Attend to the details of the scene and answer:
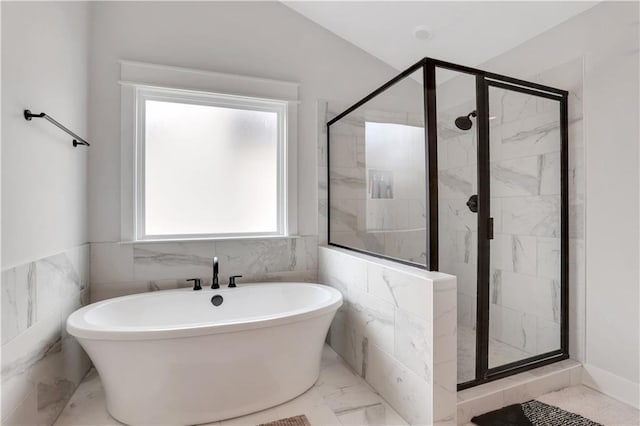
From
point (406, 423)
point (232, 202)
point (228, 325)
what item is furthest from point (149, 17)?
point (406, 423)

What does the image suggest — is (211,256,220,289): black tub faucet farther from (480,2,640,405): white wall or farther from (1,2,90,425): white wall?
(480,2,640,405): white wall

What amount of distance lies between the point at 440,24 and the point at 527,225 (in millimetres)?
1623

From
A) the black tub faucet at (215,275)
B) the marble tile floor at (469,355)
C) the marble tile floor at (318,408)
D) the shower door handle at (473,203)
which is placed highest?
the shower door handle at (473,203)

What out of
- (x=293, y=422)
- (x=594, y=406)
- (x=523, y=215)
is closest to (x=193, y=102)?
(x=293, y=422)

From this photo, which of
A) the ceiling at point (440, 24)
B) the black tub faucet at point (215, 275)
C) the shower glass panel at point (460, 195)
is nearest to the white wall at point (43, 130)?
the black tub faucet at point (215, 275)

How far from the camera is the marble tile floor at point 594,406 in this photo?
1.74 meters

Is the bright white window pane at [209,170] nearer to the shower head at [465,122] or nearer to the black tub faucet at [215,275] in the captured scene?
the black tub faucet at [215,275]

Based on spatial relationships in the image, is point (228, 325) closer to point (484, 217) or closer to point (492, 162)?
point (484, 217)

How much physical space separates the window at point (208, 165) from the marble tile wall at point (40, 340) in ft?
2.16

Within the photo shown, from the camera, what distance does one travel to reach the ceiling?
89.3 inches

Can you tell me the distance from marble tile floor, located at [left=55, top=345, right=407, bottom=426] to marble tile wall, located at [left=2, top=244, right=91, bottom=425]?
0.28 ft

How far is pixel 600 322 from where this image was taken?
6.75 ft

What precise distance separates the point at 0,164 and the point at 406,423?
2.18 m

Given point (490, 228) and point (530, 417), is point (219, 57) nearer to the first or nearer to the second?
point (490, 228)
